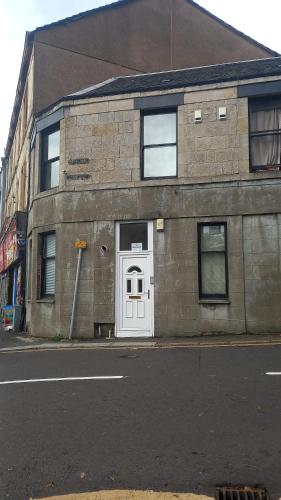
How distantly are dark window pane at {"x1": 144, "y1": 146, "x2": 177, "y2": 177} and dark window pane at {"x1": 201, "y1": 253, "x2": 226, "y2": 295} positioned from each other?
2.66 meters

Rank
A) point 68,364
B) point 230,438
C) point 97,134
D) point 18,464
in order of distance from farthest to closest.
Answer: point 97,134, point 68,364, point 230,438, point 18,464

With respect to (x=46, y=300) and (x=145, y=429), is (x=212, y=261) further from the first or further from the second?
(x=145, y=429)

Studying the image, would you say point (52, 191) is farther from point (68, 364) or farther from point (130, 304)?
point (68, 364)

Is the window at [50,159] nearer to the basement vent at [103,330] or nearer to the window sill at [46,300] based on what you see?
the window sill at [46,300]

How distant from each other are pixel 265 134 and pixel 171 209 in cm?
325

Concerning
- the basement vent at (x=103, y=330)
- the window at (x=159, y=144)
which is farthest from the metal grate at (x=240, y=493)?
the window at (x=159, y=144)

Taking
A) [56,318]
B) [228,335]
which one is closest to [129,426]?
[228,335]

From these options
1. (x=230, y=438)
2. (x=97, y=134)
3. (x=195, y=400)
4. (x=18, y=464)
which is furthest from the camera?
(x=97, y=134)

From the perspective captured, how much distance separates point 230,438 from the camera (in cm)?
441

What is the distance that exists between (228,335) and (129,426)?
716 cm

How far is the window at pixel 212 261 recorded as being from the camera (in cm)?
1221

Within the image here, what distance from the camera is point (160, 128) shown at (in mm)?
13203

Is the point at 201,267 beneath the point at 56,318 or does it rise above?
above

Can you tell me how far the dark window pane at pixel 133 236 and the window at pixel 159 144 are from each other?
57.2 inches
